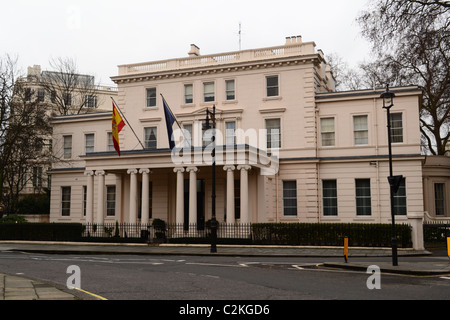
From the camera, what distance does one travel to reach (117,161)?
30953 millimetres

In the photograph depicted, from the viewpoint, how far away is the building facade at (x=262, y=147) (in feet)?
97.9

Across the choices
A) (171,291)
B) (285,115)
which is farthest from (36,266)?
(285,115)

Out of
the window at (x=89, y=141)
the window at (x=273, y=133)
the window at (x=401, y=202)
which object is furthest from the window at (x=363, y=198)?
the window at (x=89, y=141)

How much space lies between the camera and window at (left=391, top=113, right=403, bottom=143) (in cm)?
3062

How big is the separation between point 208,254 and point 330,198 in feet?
42.7

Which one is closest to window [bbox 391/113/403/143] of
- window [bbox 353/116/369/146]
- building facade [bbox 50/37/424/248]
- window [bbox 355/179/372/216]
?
building facade [bbox 50/37/424/248]

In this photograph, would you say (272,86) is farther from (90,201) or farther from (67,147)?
(67,147)

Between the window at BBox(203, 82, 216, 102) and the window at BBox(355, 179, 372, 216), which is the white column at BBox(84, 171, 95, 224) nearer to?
the window at BBox(203, 82, 216, 102)

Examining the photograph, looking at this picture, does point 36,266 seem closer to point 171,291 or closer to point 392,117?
point 171,291

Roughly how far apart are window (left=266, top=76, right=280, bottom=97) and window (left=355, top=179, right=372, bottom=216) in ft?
28.0

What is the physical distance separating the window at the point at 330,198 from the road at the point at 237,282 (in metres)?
15.6

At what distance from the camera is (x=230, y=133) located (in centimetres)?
3338

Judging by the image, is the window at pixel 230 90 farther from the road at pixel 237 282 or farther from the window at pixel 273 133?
the road at pixel 237 282
